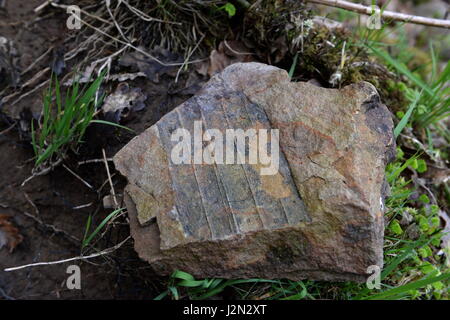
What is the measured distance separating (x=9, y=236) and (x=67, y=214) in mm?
293

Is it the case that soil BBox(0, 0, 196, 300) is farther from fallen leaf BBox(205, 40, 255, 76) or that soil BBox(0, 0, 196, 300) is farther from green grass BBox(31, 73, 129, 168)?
fallen leaf BBox(205, 40, 255, 76)

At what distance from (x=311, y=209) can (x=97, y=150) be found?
118 cm

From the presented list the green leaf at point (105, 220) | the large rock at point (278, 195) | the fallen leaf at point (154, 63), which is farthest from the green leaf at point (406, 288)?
the fallen leaf at point (154, 63)

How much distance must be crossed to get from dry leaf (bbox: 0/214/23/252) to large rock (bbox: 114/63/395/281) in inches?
28.9

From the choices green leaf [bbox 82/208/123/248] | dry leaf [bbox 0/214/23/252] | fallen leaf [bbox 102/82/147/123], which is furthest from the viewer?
fallen leaf [bbox 102/82/147/123]

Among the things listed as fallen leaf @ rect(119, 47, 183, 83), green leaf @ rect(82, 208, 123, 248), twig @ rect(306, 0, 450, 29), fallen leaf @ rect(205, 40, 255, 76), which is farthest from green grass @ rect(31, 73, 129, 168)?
twig @ rect(306, 0, 450, 29)

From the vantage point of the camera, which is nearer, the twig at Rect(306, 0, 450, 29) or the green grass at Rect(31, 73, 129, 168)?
the green grass at Rect(31, 73, 129, 168)

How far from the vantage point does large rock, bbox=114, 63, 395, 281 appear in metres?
1.81

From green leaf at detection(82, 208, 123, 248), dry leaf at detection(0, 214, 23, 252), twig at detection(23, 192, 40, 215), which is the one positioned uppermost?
green leaf at detection(82, 208, 123, 248)

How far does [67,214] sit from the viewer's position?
2352 mm

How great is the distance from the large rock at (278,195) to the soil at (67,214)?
0.31 meters

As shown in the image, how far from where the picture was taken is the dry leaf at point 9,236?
7.42ft

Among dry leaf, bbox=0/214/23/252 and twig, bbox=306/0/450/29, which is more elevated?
twig, bbox=306/0/450/29

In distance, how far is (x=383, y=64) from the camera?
2.98 meters
